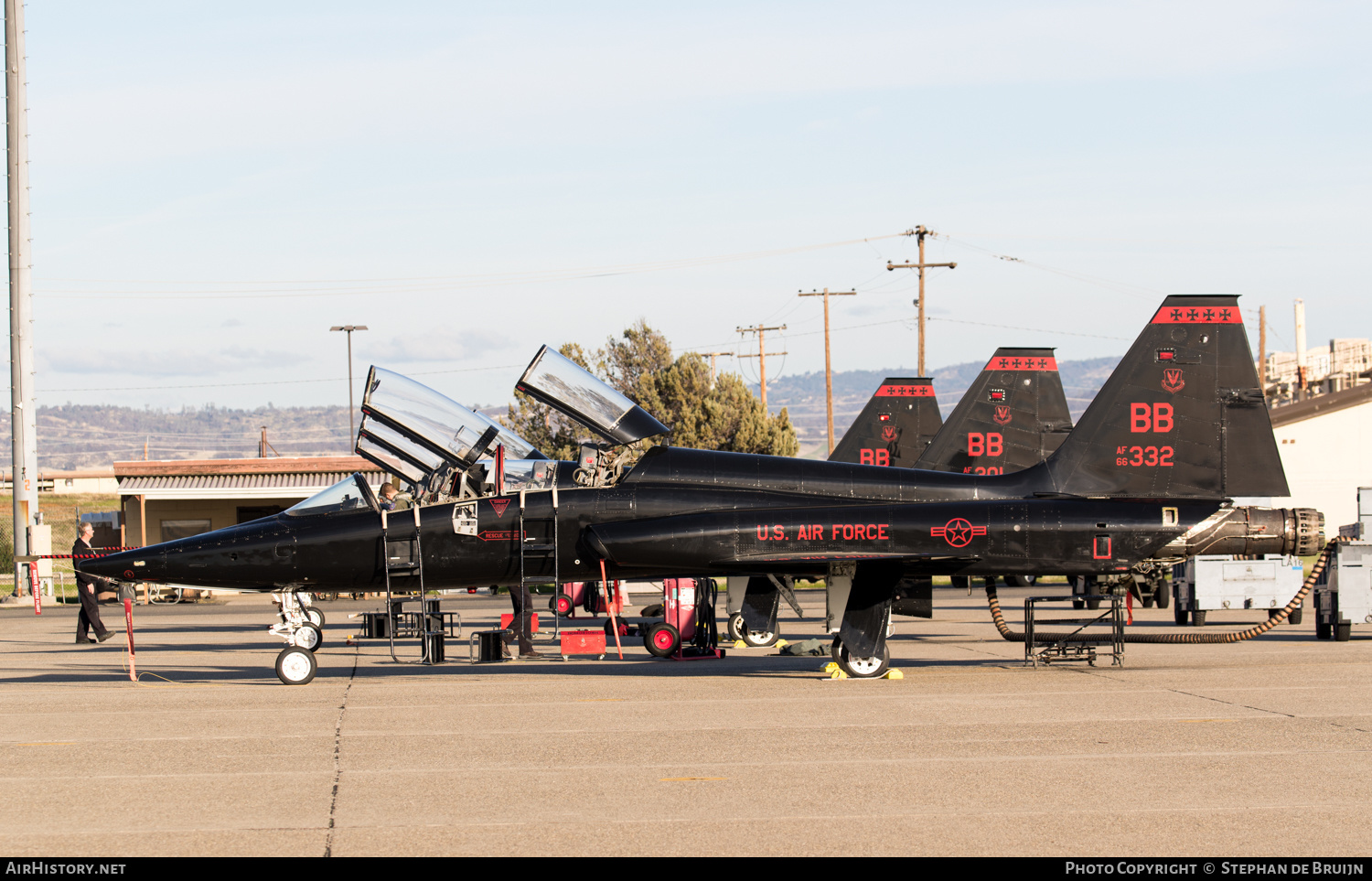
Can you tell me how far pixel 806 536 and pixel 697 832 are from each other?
7236mm

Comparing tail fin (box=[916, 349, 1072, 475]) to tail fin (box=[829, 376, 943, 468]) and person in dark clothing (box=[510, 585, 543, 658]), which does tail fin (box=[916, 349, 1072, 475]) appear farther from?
person in dark clothing (box=[510, 585, 543, 658])

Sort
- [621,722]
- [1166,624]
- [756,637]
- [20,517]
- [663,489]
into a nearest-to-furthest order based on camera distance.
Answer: [621,722]
[663,489]
[756,637]
[1166,624]
[20,517]

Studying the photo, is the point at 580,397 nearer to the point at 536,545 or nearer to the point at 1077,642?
the point at 536,545

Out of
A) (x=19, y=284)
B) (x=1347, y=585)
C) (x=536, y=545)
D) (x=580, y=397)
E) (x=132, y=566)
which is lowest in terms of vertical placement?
(x=1347, y=585)

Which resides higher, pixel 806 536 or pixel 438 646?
pixel 806 536

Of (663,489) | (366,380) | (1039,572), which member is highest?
(366,380)

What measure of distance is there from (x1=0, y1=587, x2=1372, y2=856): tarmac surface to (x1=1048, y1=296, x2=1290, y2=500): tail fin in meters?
2.19

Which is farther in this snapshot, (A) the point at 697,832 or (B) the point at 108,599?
(B) the point at 108,599

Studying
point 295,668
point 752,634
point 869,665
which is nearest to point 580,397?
point 295,668

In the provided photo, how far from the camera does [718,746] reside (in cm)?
980

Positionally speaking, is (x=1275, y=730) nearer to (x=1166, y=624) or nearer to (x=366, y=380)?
(x=366, y=380)

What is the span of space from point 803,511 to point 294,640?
21.7ft

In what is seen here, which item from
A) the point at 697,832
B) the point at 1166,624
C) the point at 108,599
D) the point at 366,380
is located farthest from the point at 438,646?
the point at 108,599

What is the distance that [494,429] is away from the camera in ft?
50.8
